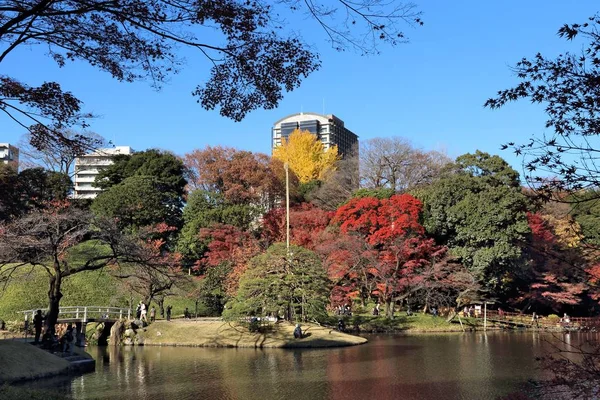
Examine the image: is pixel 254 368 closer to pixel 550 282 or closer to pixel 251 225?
pixel 251 225

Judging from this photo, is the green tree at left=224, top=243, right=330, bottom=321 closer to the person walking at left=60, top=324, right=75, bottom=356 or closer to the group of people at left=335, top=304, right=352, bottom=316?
the person walking at left=60, top=324, right=75, bottom=356

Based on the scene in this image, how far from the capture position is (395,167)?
122ft

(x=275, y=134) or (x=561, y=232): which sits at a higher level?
(x=275, y=134)

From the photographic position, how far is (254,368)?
1441cm

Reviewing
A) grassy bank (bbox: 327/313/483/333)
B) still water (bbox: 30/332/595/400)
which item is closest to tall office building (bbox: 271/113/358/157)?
grassy bank (bbox: 327/313/483/333)

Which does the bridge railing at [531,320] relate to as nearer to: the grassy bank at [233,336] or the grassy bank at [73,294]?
the grassy bank at [233,336]

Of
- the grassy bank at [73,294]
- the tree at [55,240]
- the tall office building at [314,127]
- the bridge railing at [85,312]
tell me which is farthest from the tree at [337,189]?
the tall office building at [314,127]

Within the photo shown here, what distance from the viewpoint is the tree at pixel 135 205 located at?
31625mm

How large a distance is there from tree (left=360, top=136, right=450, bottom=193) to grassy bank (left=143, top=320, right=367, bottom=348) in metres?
18.2

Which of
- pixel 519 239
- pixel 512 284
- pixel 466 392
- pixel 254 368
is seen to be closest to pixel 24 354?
pixel 254 368

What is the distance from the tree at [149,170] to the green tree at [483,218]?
55.6 ft

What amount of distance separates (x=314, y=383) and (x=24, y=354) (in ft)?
24.3

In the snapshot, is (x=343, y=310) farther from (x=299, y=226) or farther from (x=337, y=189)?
(x=337, y=189)

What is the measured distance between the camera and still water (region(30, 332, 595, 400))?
10953 millimetres
